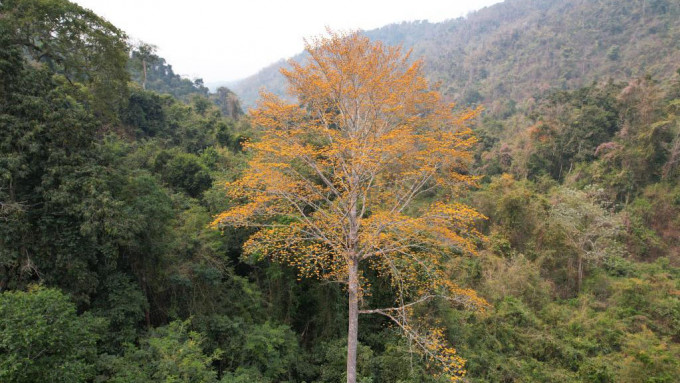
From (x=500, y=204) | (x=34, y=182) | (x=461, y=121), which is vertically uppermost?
(x=34, y=182)

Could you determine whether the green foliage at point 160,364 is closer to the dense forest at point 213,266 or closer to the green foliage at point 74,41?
the dense forest at point 213,266

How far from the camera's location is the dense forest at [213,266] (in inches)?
261

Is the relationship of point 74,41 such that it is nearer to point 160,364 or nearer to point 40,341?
point 40,341

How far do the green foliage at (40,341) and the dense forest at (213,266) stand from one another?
26mm

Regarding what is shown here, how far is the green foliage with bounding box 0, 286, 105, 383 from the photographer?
462cm

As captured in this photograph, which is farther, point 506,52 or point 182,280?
point 506,52

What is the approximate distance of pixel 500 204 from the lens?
1573 centimetres

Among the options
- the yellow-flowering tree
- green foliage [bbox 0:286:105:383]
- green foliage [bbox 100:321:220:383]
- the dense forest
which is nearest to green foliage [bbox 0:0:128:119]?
the dense forest

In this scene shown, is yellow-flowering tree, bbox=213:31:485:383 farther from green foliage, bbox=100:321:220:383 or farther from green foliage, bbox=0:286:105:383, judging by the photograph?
Result: green foliage, bbox=0:286:105:383

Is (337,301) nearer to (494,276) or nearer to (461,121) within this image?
(461,121)

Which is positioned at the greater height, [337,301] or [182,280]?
[182,280]

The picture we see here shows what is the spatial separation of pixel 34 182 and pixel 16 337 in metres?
3.84

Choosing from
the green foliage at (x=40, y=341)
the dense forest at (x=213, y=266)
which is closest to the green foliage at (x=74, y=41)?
the dense forest at (x=213, y=266)

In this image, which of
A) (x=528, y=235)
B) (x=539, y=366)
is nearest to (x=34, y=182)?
(x=539, y=366)
